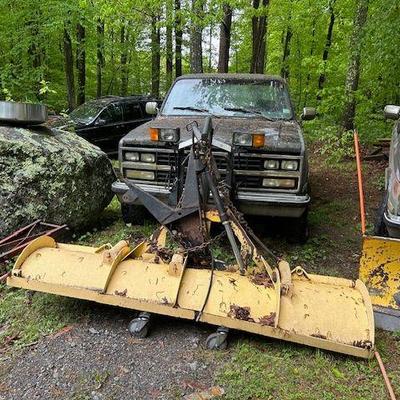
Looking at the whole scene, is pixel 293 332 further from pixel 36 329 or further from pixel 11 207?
pixel 11 207

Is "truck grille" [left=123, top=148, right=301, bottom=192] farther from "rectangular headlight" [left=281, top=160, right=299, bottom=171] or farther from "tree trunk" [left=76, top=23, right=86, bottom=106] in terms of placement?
"tree trunk" [left=76, top=23, right=86, bottom=106]

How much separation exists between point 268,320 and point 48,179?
303 cm

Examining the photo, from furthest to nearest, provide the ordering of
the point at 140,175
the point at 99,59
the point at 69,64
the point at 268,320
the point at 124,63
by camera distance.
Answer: the point at 124,63 < the point at 99,59 < the point at 69,64 < the point at 140,175 < the point at 268,320

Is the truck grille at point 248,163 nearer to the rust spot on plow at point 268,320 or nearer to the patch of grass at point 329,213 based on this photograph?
the patch of grass at point 329,213

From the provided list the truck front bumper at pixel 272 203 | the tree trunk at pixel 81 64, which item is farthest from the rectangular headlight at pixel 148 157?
the tree trunk at pixel 81 64

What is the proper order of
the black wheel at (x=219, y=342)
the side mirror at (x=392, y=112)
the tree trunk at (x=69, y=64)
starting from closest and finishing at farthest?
the black wheel at (x=219, y=342) < the side mirror at (x=392, y=112) < the tree trunk at (x=69, y=64)

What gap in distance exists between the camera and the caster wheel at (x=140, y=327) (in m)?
3.30

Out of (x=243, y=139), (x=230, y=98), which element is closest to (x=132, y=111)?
(x=230, y=98)

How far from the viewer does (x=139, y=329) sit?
3.30 meters

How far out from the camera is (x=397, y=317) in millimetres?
3418

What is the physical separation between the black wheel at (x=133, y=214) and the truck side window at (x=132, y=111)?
6737mm

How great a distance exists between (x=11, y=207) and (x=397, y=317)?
3737mm

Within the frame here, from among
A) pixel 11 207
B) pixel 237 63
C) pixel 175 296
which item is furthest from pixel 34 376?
pixel 237 63

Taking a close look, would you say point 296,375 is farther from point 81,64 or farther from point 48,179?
point 81,64
